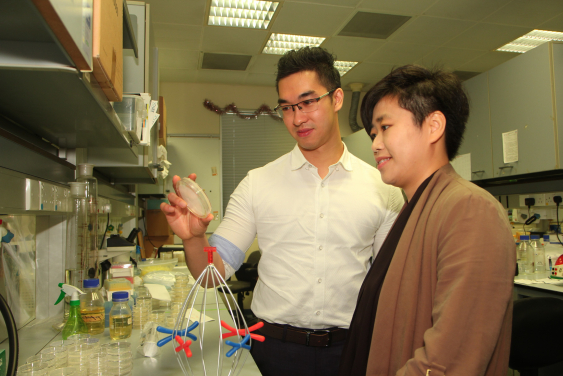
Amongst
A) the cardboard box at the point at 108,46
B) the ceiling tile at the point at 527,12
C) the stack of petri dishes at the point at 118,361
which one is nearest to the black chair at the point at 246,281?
the stack of petri dishes at the point at 118,361

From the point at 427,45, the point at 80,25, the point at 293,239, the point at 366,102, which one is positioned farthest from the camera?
the point at 427,45

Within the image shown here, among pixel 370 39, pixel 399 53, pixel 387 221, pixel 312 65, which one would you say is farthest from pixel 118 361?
pixel 399 53

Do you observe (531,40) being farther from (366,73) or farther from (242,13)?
→ (242,13)

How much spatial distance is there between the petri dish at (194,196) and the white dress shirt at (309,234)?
0.42 m

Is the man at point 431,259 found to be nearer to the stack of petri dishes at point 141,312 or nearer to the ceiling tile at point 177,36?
the stack of petri dishes at point 141,312

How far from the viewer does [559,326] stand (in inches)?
70.4

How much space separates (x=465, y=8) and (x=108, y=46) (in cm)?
358

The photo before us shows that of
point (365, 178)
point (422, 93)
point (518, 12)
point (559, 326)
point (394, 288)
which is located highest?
point (518, 12)

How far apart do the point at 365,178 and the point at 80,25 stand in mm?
1057

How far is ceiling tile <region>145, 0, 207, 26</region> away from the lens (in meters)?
3.36

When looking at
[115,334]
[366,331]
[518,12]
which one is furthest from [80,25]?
[518,12]

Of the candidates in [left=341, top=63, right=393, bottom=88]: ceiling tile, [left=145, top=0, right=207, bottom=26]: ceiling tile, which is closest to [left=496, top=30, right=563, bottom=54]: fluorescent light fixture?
[left=341, top=63, right=393, bottom=88]: ceiling tile

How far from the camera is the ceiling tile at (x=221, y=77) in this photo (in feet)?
16.6

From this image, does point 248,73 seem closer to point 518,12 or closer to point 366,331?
point 518,12
